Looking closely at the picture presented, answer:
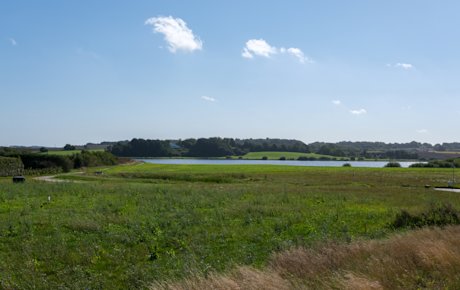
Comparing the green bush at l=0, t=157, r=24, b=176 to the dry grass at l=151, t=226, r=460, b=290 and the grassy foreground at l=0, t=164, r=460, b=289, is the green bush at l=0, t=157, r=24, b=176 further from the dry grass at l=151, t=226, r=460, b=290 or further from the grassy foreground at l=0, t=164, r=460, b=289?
the dry grass at l=151, t=226, r=460, b=290

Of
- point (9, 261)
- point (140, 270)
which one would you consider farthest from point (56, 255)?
point (140, 270)

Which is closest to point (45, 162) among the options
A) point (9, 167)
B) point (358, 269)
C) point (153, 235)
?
point (9, 167)

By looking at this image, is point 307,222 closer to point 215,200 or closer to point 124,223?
point 124,223

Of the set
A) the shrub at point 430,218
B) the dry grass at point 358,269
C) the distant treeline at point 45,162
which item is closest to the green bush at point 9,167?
the distant treeline at point 45,162

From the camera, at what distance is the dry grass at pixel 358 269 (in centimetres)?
856

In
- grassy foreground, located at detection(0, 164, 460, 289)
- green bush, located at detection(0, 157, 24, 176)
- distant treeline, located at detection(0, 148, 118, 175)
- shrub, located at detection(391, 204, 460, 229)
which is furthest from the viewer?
distant treeline, located at detection(0, 148, 118, 175)

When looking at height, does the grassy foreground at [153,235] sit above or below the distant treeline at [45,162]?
below

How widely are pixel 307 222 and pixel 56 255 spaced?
10.4 meters

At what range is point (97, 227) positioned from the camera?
17453 mm

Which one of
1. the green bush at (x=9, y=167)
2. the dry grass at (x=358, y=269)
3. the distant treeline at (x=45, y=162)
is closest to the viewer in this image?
the dry grass at (x=358, y=269)

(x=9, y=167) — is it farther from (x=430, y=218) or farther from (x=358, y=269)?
(x=358, y=269)

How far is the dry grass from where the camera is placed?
856 centimetres

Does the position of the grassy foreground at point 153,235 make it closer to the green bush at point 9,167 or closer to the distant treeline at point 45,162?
the green bush at point 9,167

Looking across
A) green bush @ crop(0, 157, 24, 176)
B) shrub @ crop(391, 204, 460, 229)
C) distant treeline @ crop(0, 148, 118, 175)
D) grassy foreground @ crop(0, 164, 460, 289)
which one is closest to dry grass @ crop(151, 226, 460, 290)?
grassy foreground @ crop(0, 164, 460, 289)
